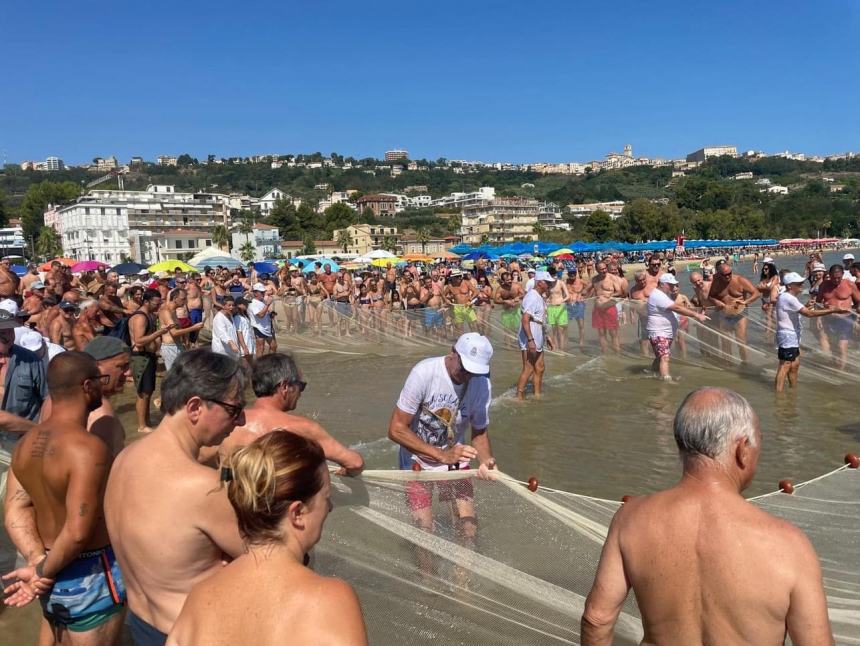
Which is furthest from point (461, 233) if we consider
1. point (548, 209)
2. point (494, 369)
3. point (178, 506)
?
point (178, 506)

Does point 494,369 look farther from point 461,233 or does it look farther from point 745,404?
point 461,233

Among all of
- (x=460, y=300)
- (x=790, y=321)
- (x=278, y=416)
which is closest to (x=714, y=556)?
(x=278, y=416)

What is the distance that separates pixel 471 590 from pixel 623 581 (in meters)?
1.41

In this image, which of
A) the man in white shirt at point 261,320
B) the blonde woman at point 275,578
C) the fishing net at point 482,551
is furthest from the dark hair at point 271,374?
the man in white shirt at point 261,320

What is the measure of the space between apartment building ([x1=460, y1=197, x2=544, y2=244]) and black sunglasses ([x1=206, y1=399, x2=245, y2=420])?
5545 inches

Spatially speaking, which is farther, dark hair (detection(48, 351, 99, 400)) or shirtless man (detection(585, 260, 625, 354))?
shirtless man (detection(585, 260, 625, 354))

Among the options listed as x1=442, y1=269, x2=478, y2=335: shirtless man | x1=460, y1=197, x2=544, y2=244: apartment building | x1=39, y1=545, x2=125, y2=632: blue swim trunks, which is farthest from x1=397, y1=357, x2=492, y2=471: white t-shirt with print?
x1=460, y1=197, x2=544, y2=244: apartment building

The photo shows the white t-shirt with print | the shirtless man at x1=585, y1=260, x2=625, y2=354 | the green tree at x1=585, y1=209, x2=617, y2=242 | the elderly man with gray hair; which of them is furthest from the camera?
the green tree at x1=585, y1=209, x2=617, y2=242

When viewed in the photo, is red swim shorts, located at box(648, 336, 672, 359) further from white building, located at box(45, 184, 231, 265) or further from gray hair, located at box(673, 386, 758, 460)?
white building, located at box(45, 184, 231, 265)

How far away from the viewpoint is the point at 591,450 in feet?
23.7

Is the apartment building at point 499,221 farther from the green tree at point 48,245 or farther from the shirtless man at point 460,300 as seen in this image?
the shirtless man at point 460,300

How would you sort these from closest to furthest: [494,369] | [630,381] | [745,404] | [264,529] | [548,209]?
[264,529] → [745,404] → [630,381] → [494,369] → [548,209]

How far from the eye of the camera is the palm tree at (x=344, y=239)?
113m

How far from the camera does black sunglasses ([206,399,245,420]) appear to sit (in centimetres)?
248
